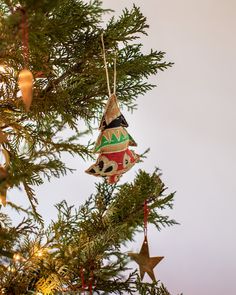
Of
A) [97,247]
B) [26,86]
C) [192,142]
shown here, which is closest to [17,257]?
[97,247]

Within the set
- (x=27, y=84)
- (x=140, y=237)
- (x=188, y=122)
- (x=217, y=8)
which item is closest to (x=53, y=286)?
(x=27, y=84)

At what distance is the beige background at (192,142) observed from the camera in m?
1.45

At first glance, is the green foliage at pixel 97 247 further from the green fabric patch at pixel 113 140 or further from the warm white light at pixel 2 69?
the warm white light at pixel 2 69

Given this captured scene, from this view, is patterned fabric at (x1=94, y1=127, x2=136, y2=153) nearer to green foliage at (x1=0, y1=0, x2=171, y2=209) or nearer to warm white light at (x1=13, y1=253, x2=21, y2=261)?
green foliage at (x1=0, y1=0, x2=171, y2=209)

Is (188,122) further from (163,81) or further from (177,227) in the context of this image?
(177,227)

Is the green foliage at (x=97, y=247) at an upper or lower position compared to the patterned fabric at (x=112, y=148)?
lower

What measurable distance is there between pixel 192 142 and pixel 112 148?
0.81 m

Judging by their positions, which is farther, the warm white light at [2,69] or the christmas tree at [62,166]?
the warm white light at [2,69]

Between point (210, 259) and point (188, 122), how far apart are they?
1.42 ft

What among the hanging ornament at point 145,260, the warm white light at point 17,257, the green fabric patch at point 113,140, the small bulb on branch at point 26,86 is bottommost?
the hanging ornament at point 145,260

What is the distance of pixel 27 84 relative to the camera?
52 centimetres

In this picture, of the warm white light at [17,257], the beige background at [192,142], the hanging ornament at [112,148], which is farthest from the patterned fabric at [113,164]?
the beige background at [192,142]

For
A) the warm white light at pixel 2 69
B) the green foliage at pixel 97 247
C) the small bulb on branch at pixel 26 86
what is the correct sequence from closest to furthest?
1. the small bulb on branch at pixel 26 86
2. the green foliage at pixel 97 247
3. the warm white light at pixel 2 69

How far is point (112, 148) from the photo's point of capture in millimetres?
748
